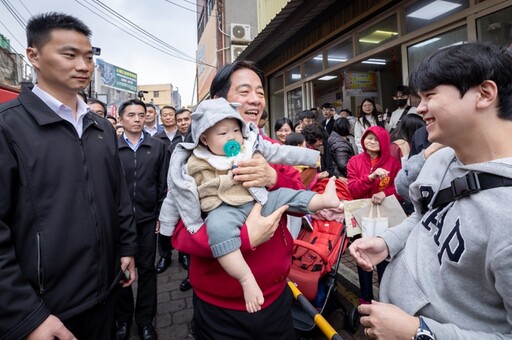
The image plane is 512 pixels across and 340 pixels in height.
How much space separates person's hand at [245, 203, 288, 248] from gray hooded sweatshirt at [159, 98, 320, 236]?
9 centimetres

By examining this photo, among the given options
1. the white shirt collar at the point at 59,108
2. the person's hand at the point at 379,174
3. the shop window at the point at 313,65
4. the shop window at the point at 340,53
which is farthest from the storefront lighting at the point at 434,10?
the white shirt collar at the point at 59,108

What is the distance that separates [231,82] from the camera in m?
1.73

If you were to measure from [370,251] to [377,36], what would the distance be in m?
5.61

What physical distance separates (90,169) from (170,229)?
1.98ft

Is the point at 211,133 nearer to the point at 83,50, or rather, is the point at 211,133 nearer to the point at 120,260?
the point at 83,50

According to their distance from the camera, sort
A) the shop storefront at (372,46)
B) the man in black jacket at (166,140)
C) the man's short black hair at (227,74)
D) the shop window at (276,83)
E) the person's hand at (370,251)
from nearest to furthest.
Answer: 1. the person's hand at (370,251)
2. the man's short black hair at (227,74)
3. the shop storefront at (372,46)
4. the man in black jacket at (166,140)
5. the shop window at (276,83)

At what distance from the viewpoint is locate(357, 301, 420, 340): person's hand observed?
38.1 inches

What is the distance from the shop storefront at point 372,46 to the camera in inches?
155

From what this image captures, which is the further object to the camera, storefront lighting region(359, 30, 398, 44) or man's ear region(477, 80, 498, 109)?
storefront lighting region(359, 30, 398, 44)

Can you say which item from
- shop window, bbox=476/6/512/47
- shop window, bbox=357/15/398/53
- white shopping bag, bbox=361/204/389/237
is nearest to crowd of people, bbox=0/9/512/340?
white shopping bag, bbox=361/204/389/237

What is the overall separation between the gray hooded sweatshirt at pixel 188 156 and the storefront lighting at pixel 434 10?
441 centimetres

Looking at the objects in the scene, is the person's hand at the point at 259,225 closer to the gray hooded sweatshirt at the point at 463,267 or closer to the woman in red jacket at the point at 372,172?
the gray hooded sweatshirt at the point at 463,267

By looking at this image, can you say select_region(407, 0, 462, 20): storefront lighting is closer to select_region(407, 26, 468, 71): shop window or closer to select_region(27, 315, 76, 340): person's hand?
select_region(407, 26, 468, 71): shop window

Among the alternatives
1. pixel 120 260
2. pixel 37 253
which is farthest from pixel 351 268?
pixel 37 253
